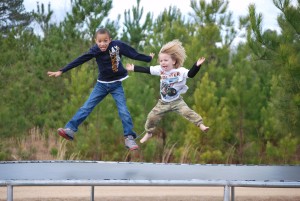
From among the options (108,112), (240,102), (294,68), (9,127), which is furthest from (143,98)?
(294,68)

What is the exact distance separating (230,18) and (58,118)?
4.87 metres

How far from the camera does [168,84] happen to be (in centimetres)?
570

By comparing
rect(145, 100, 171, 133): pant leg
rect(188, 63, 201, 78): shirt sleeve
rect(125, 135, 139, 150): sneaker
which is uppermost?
rect(188, 63, 201, 78): shirt sleeve

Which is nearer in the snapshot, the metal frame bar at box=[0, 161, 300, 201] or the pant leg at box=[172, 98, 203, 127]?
the pant leg at box=[172, 98, 203, 127]

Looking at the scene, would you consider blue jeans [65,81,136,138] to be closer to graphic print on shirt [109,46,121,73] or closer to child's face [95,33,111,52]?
graphic print on shirt [109,46,121,73]

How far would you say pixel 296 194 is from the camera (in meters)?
12.0

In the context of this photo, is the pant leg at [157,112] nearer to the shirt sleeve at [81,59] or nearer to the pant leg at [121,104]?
the pant leg at [121,104]

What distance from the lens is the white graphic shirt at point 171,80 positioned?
18.5 feet

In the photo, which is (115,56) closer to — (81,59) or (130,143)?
(81,59)

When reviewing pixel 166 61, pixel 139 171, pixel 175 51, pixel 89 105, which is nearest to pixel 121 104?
pixel 89 105

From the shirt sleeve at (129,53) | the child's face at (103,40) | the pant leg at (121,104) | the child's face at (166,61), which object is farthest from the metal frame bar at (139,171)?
the child's face at (103,40)

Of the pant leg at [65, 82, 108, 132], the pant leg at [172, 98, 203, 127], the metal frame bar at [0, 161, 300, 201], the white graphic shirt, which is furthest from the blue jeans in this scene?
the metal frame bar at [0, 161, 300, 201]

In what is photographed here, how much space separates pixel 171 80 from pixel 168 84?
0.06 m

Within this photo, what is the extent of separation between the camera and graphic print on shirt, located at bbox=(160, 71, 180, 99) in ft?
18.6
